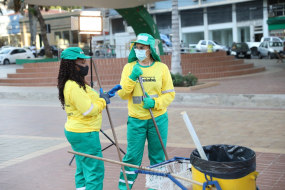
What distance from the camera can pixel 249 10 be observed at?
4128cm

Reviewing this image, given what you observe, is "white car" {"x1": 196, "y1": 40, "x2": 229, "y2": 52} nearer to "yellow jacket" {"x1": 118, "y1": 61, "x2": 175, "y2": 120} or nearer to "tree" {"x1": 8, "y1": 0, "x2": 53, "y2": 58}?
"tree" {"x1": 8, "y1": 0, "x2": 53, "y2": 58}

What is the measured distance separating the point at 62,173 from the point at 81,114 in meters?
1.96

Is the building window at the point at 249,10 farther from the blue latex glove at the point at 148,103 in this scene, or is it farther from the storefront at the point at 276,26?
the blue latex glove at the point at 148,103

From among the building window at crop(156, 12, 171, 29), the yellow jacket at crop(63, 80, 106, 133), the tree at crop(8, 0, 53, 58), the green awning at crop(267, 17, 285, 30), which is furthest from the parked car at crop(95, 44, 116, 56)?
the building window at crop(156, 12, 171, 29)

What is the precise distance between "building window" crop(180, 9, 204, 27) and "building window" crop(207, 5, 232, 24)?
127cm

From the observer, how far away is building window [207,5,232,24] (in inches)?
1686

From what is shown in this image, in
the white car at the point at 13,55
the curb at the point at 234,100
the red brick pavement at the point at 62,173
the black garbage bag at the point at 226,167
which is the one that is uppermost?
the white car at the point at 13,55

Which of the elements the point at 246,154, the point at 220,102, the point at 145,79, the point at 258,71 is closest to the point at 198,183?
the point at 246,154

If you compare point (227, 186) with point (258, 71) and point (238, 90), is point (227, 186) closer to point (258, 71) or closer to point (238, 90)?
point (238, 90)

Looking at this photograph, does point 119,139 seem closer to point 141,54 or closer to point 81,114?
point 141,54

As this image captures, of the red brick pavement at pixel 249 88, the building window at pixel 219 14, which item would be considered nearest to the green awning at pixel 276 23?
the building window at pixel 219 14

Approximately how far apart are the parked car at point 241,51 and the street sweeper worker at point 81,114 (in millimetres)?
27702

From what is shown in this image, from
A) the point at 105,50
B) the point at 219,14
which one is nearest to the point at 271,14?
the point at 219,14

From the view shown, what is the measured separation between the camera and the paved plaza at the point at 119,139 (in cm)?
500
